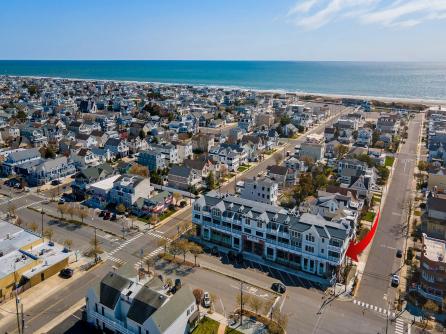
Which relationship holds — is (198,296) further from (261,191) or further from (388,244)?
(388,244)

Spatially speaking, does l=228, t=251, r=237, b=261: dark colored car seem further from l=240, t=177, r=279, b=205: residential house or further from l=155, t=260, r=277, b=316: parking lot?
l=240, t=177, r=279, b=205: residential house

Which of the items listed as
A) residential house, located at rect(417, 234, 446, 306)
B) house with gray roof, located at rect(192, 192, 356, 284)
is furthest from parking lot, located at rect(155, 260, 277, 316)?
residential house, located at rect(417, 234, 446, 306)

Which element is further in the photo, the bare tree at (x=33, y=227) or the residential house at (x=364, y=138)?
the residential house at (x=364, y=138)

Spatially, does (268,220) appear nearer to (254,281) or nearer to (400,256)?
(254,281)

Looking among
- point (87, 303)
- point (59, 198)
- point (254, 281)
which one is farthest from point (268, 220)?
point (59, 198)

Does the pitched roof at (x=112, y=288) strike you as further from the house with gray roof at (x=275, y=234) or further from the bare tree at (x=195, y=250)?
the house with gray roof at (x=275, y=234)

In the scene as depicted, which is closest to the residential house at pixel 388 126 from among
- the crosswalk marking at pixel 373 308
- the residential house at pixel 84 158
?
the residential house at pixel 84 158

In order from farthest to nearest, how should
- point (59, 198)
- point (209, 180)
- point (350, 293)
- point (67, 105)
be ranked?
point (67, 105) < point (209, 180) < point (59, 198) < point (350, 293)
